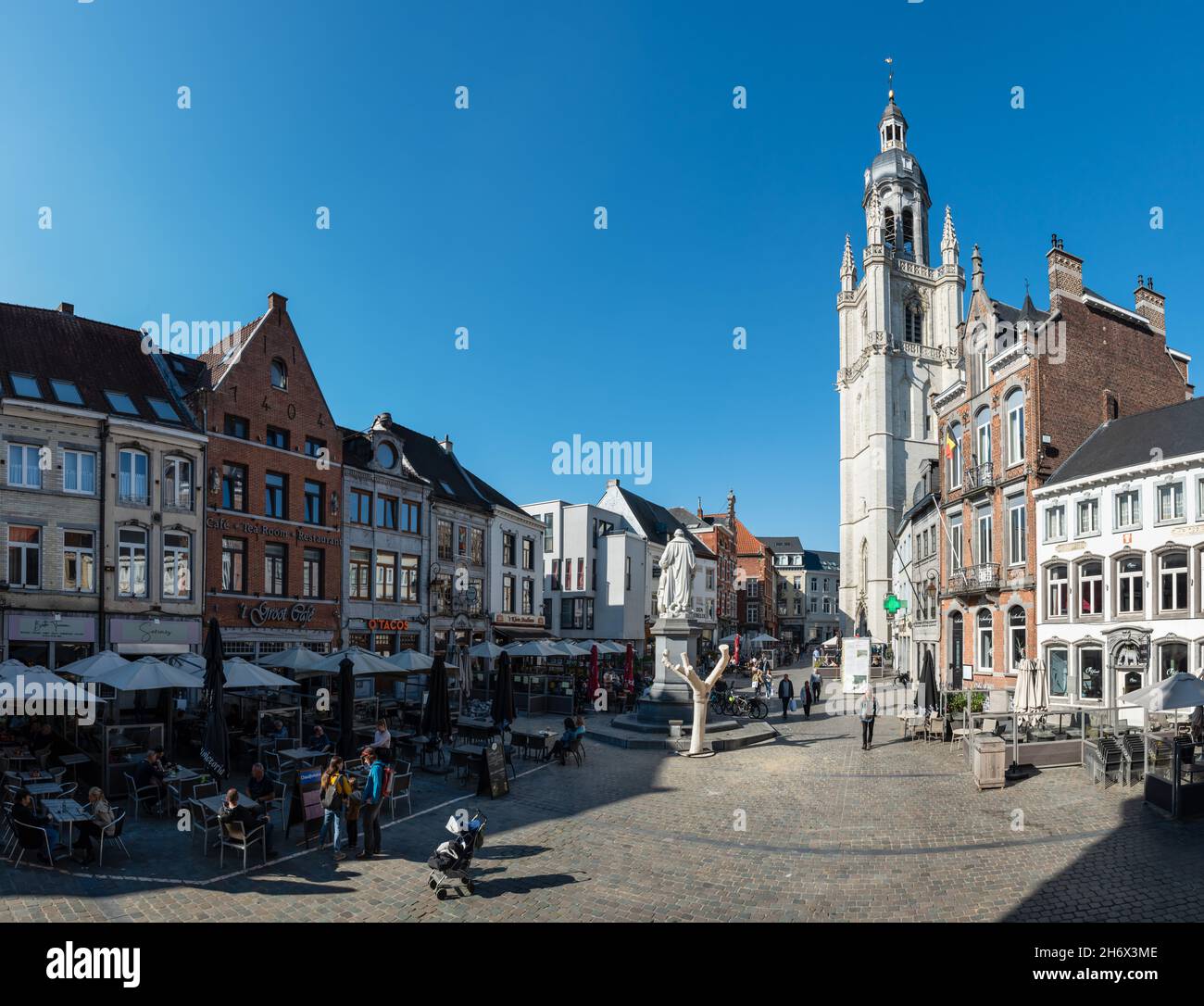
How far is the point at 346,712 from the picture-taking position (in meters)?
18.4

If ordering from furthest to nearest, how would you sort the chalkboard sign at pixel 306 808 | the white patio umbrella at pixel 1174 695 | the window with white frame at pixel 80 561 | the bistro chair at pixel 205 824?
the window with white frame at pixel 80 561 < the white patio umbrella at pixel 1174 695 < the chalkboard sign at pixel 306 808 < the bistro chair at pixel 205 824

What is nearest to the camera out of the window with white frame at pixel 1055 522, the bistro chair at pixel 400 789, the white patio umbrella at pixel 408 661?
the bistro chair at pixel 400 789

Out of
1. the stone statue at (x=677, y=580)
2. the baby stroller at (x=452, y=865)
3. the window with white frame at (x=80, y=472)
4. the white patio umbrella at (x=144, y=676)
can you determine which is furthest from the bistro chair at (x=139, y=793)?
the stone statue at (x=677, y=580)

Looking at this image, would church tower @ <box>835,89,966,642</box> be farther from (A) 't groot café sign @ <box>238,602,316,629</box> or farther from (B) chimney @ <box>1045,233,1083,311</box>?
(A) 't groot café sign @ <box>238,602,316,629</box>

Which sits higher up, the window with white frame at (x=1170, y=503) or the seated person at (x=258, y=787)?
the window with white frame at (x=1170, y=503)

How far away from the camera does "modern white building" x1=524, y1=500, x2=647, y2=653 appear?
6134cm

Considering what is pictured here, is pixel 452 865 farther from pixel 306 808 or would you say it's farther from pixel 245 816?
pixel 306 808

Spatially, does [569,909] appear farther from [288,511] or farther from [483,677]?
[483,677]

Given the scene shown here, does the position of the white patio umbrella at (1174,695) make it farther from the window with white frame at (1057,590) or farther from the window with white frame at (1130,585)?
the window with white frame at (1057,590)

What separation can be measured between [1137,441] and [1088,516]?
3.21m

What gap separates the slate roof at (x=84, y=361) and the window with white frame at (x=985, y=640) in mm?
33320

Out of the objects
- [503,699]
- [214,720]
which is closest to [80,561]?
[214,720]

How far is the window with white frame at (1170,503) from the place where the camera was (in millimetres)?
25797
